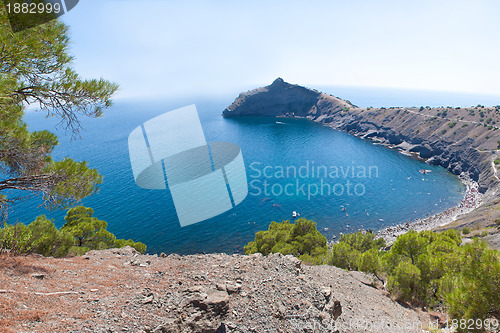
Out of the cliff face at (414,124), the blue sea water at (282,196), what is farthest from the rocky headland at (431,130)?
the blue sea water at (282,196)

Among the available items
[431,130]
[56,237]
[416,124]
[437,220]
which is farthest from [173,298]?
[416,124]

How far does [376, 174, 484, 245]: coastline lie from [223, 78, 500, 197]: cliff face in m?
4.06

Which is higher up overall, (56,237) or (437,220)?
(56,237)

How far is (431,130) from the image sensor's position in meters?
102

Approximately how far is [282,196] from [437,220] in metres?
32.3

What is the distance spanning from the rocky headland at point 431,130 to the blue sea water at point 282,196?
5.49 m

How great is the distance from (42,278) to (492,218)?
58601mm

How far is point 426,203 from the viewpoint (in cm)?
5756

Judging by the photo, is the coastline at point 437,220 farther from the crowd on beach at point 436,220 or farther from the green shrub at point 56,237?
the green shrub at point 56,237

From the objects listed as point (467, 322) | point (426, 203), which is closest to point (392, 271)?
point (467, 322)

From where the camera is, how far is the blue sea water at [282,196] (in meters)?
44.2

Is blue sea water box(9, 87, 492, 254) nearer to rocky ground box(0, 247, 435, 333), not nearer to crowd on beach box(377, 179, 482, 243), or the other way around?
crowd on beach box(377, 179, 482, 243)

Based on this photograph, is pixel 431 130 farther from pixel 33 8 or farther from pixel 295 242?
pixel 33 8

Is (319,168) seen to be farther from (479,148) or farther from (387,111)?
(387,111)
